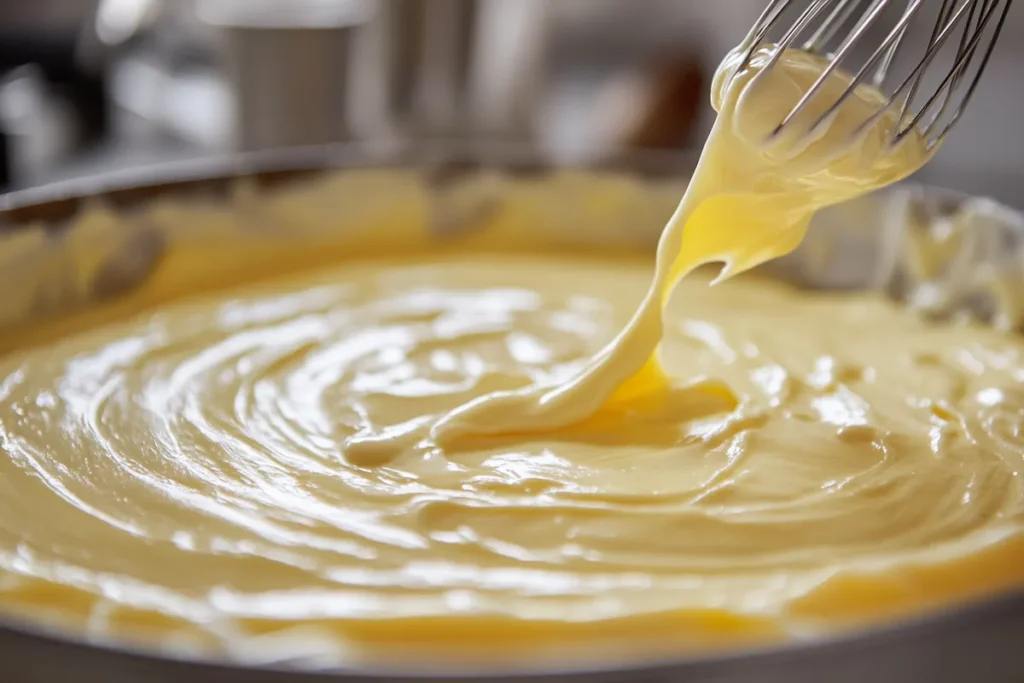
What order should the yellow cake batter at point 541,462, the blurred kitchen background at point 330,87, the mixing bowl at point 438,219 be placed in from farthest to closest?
the blurred kitchen background at point 330,87, the mixing bowl at point 438,219, the yellow cake batter at point 541,462

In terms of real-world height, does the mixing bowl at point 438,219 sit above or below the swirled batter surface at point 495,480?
above

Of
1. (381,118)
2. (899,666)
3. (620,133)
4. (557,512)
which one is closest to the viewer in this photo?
(899,666)

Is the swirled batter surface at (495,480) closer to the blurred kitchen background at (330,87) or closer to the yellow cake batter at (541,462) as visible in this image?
the yellow cake batter at (541,462)

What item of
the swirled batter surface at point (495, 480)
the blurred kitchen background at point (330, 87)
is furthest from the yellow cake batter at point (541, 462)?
the blurred kitchen background at point (330, 87)

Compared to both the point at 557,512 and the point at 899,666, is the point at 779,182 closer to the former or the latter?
the point at 557,512

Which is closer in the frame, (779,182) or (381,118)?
(779,182)

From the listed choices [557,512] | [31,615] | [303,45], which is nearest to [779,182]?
[557,512]

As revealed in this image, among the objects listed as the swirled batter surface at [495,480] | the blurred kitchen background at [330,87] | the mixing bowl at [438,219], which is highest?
the blurred kitchen background at [330,87]
